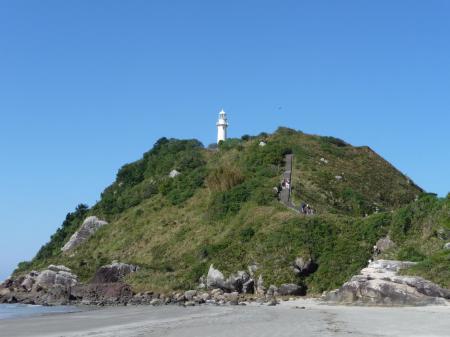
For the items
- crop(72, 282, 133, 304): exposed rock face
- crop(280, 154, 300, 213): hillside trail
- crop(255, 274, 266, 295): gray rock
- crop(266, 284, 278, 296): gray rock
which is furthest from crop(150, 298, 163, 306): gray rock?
crop(280, 154, 300, 213): hillside trail

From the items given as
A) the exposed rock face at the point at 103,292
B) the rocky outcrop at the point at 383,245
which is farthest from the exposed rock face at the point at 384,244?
the exposed rock face at the point at 103,292

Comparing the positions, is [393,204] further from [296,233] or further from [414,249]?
[414,249]

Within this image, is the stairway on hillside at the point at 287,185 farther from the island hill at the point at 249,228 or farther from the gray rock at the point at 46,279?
the gray rock at the point at 46,279

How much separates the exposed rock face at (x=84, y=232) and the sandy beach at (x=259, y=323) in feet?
139

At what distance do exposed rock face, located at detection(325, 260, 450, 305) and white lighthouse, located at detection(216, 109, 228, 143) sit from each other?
6328 centimetres

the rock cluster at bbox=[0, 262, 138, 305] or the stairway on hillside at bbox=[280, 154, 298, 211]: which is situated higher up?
the stairway on hillside at bbox=[280, 154, 298, 211]

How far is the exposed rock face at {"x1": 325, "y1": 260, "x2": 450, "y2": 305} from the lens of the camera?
3241cm

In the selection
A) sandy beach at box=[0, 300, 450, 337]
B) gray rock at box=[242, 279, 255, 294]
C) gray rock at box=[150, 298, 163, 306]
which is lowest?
sandy beach at box=[0, 300, 450, 337]

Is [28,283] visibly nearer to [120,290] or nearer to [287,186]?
[120,290]

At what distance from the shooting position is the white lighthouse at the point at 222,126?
10012cm

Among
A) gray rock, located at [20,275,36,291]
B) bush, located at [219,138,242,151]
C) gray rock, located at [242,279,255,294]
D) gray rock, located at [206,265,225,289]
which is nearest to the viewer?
gray rock, located at [242,279,255,294]

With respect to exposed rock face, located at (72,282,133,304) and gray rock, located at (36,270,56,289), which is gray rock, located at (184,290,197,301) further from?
gray rock, located at (36,270,56,289)

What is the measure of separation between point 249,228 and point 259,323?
30.8 meters

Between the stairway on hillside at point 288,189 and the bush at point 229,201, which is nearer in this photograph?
the stairway on hillside at point 288,189
